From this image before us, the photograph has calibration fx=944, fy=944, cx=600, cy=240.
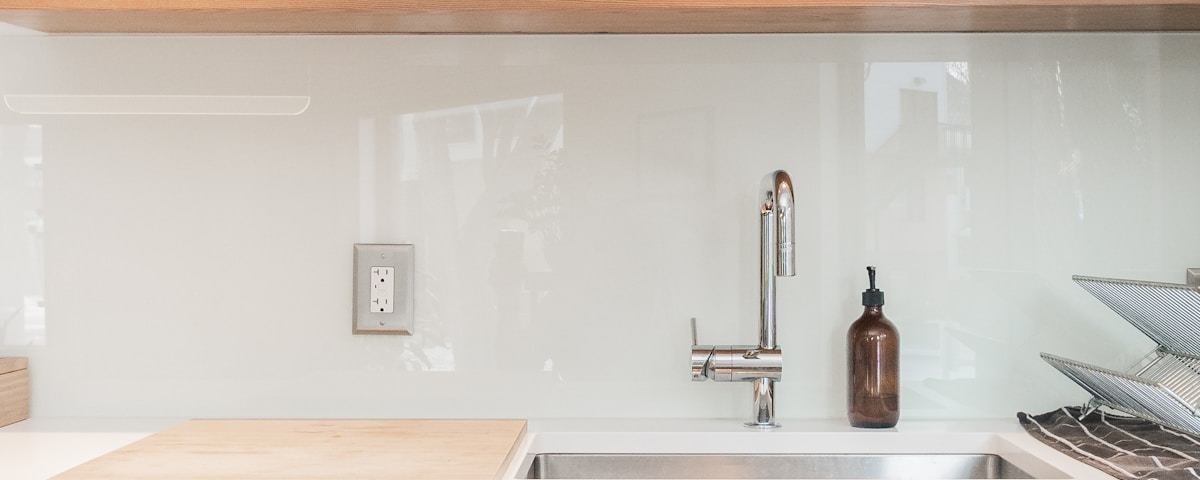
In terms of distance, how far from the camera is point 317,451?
3.57 feet

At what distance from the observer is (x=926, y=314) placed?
134 cm

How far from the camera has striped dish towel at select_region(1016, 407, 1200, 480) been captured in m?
1.01

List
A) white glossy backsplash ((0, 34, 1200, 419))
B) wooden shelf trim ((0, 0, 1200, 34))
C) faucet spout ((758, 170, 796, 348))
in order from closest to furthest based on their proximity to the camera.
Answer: wooden shelf trim ((0, 0, 1200, 34)) → faucet spout ((758, 170, 796, 348)) → white glossy backsplash ((0, 34, 1200, 419))

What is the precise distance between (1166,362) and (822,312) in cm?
46

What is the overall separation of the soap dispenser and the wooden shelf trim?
0.35 meters

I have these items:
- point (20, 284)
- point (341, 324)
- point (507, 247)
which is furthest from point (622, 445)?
point (20, 284)

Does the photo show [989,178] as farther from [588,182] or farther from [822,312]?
[588,182]

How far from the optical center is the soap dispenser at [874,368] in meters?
1.24

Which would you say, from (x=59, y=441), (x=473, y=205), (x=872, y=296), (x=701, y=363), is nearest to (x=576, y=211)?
(x=473, y=205)

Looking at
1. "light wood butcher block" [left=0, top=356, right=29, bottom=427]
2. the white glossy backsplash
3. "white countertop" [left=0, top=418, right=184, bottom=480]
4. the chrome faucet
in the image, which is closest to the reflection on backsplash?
the white glossy backsplash

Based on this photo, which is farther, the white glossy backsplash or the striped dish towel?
the white glossy backsplash

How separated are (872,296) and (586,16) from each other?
1.72 feet

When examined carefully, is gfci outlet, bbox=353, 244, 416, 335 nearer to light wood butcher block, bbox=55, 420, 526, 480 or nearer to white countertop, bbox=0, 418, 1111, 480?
light wood butcher block, bbox=55, 420, 526, 480

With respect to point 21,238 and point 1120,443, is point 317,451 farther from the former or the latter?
point 1120,443
